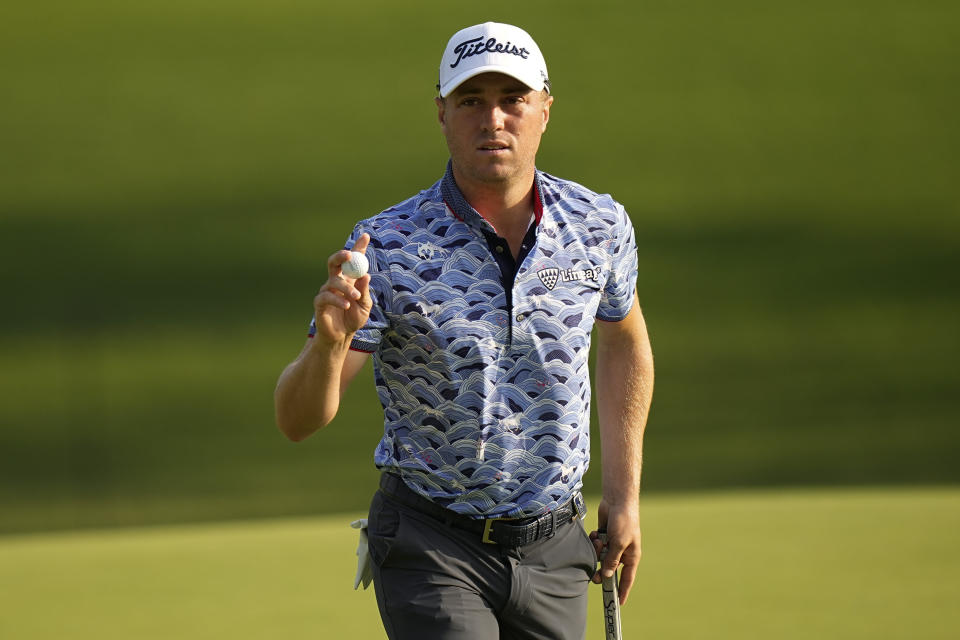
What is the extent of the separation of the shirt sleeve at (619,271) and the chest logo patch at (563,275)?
51 mm

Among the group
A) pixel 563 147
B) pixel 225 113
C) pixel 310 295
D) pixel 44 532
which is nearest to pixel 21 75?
pixel 225 113

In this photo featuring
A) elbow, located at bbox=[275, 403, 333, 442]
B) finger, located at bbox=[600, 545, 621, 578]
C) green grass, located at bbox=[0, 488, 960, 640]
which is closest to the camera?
elbow, located at bbox=[275, 403, 333, 442]

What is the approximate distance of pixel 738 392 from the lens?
5145 mm

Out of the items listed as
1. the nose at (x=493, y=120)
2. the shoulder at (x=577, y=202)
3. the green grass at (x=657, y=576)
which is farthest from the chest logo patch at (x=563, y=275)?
the green grass at (x=657, y=576)

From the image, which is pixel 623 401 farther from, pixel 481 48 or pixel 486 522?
pixel 481 48

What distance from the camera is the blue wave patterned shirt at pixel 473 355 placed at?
6.44ft

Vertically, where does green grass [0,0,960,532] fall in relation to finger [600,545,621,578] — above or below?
above

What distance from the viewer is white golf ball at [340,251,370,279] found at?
1751 millimetres

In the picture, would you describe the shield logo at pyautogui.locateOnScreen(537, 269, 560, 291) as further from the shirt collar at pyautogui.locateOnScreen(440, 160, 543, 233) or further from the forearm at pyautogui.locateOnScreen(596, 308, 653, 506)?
the forearm at pyautogui.locateOnScreen(596, 308, 653, 506)

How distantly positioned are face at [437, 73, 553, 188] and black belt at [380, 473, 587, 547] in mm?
502

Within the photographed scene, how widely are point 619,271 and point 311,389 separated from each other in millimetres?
590

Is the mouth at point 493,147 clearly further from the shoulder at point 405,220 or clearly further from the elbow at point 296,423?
the elbow at point 296,423

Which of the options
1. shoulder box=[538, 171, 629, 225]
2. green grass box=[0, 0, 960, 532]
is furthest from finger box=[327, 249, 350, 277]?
green grass box=[0, 0, 960, 532]

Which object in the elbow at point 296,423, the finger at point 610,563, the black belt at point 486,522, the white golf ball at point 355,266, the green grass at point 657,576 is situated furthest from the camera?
the green grass at point 657,576
